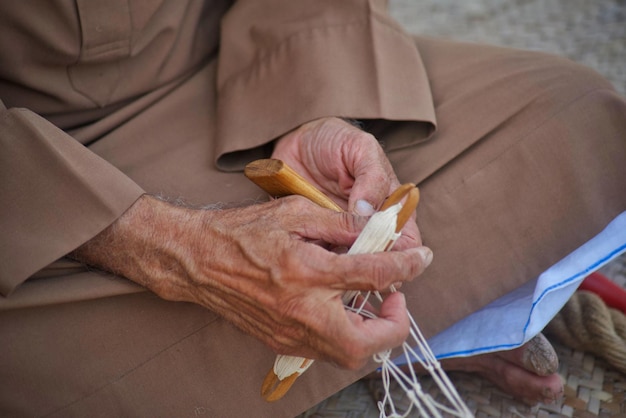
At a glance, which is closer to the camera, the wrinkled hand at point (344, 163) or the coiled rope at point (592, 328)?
the wrinkled hand at point (344, 163)

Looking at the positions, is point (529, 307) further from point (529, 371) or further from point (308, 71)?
point (308, 71)

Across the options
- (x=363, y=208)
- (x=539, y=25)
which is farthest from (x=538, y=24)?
(x=363, y=208)

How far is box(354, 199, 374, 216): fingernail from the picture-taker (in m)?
0.76

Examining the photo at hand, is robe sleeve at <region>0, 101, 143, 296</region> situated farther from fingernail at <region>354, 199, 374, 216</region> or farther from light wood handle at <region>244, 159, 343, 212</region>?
fingernail at <region>354, 199, 374, 216</region>

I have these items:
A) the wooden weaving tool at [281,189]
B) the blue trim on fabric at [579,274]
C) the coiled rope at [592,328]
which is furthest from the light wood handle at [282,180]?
the coiled rope at [592,328]

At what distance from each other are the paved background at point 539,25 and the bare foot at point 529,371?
34.8 inches

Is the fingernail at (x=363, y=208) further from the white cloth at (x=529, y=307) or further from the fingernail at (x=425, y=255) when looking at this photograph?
the white cloth at (x=529, y=307)

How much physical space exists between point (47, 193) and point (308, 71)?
42 cm

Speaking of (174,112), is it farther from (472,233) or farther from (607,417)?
(607,417)

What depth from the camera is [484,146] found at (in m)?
0.94

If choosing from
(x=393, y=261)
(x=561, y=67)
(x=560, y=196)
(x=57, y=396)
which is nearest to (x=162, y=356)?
(x=57, y=396)

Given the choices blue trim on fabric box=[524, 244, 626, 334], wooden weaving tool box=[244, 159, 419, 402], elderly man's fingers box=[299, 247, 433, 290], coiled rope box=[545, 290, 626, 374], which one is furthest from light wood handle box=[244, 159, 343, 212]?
coiled rope box=[545, 290, 626, 374]

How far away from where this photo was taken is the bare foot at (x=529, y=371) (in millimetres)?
943

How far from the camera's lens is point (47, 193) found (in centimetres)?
79
